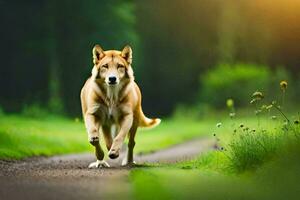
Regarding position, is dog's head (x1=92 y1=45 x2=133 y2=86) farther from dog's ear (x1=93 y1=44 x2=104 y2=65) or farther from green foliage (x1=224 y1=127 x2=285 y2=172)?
green foliage (x1=224 y1=127 x2=285 y2=172)

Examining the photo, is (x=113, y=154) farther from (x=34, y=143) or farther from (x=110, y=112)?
(x=34, y=143)

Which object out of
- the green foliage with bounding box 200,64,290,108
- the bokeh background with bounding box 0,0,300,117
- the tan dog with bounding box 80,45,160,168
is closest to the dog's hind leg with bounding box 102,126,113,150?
the tan dog with bounding box 80,45,160,168

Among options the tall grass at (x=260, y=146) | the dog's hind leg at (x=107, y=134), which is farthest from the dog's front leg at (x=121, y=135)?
the tall grass at (x=260, y=146)

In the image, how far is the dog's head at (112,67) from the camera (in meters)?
15.4

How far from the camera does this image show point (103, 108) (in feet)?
51.2

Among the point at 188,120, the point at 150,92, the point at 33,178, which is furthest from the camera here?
the point at 150,92

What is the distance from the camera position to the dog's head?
1539 cm

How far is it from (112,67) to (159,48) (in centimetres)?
5657

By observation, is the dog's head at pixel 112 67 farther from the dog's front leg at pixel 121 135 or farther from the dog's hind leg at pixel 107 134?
the dog's hind leg at pixel 107 134

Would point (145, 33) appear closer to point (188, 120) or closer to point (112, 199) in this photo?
point (188, 120)

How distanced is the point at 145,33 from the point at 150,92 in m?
5.34

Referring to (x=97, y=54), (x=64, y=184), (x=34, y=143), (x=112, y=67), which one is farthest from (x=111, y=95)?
(x=34, y=143)

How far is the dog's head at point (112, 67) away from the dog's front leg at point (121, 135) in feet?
2.10

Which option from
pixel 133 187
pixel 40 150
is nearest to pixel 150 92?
pixel 40 150
